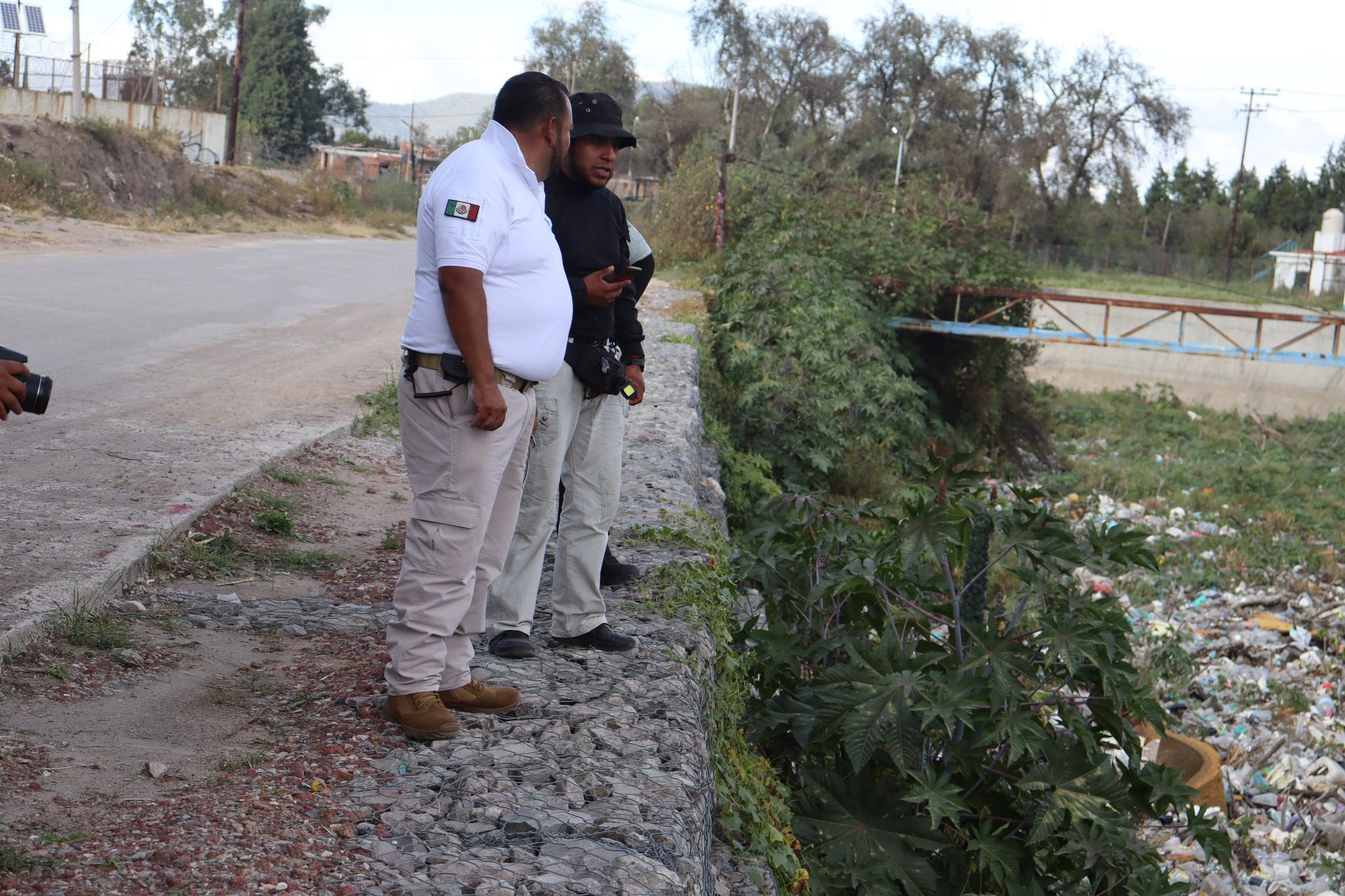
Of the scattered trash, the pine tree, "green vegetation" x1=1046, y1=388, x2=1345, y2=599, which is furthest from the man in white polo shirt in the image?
the pine tree

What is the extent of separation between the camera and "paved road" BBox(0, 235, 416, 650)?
184 inches

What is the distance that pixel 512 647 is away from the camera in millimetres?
3709

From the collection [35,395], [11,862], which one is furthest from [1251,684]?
[11,862]

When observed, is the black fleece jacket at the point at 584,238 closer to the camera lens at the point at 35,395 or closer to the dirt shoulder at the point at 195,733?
the dirt shoulder at the point at 195,733

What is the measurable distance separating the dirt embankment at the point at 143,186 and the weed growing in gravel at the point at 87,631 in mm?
18026

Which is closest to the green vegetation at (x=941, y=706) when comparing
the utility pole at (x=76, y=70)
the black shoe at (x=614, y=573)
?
the black shoe at (x=614, y=573)

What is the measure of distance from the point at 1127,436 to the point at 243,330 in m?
17.6

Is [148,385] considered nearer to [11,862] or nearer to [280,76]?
[11,862]

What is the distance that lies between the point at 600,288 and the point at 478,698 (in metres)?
1.30

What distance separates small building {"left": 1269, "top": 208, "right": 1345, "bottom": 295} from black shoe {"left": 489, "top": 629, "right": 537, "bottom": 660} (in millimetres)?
42727

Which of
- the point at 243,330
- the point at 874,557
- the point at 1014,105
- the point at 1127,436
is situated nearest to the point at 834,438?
the point at 243,330

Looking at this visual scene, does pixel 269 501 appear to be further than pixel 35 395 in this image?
Yes

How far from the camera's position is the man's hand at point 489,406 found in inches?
117

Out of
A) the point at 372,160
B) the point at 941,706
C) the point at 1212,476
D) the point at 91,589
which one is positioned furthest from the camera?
the point at 372,160
